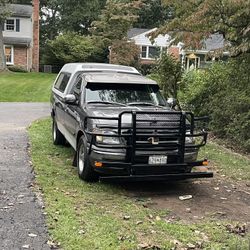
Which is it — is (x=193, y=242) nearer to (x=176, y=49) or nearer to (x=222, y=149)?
(x=222, y=149)

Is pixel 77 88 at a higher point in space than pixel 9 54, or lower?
higher

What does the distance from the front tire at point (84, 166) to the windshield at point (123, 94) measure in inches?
36.6

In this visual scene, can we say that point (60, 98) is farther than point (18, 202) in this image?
Yes

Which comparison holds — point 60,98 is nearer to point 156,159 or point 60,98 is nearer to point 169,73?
point 156,159

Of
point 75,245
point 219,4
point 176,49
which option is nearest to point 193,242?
point 75,245

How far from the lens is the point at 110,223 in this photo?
5547 millimetres

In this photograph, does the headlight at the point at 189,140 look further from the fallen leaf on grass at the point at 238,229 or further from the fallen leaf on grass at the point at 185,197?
the fallen leaf on grass at the point at 238,229

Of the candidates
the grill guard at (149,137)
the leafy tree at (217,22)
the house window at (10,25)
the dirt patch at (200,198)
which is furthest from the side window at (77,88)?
the house window at (10,25)

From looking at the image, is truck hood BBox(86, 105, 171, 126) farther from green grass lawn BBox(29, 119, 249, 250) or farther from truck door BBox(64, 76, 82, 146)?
green grass lawn BBox(29, 119, 249, 250)

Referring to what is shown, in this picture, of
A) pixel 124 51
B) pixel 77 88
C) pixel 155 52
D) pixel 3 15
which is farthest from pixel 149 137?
pixel 155 52

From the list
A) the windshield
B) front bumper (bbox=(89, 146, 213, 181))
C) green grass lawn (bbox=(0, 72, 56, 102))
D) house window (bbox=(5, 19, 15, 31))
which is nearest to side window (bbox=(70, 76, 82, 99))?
the windshield

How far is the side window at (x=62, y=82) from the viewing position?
10.3 metres

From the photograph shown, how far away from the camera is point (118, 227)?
5.43 m

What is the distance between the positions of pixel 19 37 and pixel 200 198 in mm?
42517
